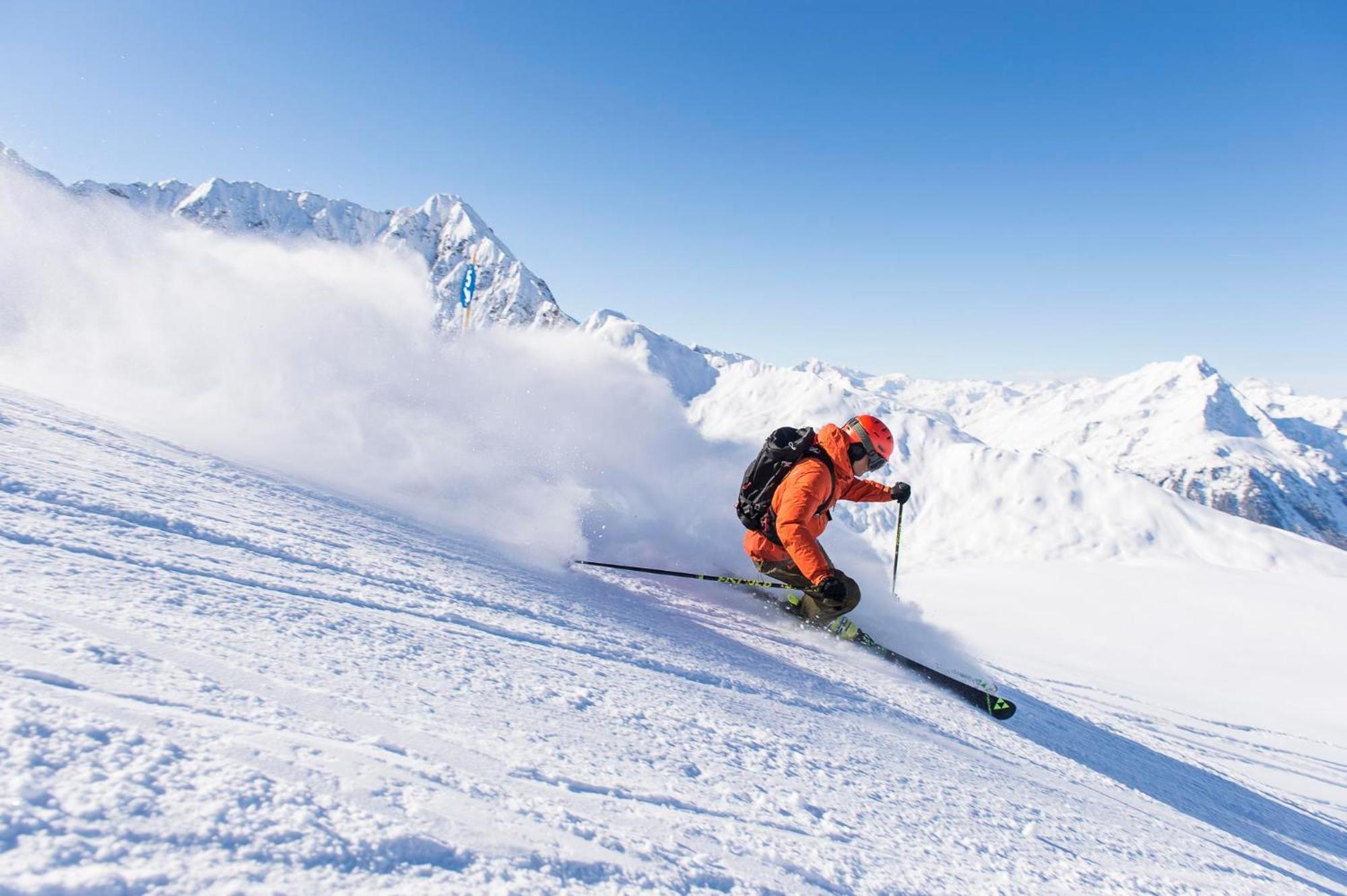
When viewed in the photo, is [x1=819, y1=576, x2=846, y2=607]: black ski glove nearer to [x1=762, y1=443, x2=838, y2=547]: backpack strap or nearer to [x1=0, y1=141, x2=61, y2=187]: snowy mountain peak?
[x1=762, y1=443, x2=838, y2=547]: backpack strap

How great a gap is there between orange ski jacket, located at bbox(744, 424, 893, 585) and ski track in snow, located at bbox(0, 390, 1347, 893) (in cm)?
97

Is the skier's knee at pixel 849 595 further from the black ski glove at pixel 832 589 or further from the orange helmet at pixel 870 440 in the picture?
the orange helmet at pixel 870 440

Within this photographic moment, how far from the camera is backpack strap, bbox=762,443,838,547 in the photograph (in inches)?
281

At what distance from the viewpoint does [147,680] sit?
2.24 metres

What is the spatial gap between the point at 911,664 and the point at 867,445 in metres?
2.51

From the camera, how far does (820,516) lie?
24.0 feet

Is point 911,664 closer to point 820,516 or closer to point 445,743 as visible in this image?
point 820,516

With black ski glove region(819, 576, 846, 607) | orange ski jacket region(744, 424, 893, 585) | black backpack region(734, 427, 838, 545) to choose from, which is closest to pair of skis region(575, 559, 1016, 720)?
orange ski jacket region(744, 424, 893, 585)

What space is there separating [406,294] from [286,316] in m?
5.68

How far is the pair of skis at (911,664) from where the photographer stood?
6203mm

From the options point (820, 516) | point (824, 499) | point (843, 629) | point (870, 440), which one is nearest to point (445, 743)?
point (824, 499)

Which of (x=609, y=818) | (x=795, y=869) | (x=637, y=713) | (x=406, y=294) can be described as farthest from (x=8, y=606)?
(x=406, y=294)

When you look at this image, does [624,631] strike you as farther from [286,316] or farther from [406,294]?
[406,294]

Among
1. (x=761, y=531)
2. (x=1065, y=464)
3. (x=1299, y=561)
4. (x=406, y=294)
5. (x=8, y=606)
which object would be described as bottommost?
(x=8, y=606)
